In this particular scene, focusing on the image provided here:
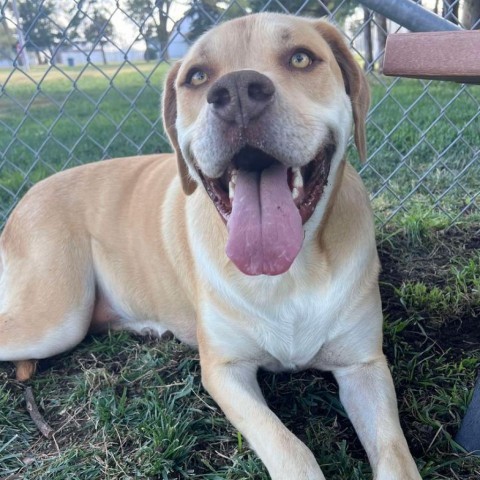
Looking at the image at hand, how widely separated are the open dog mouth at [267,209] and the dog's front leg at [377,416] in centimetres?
60

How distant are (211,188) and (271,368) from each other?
817mm

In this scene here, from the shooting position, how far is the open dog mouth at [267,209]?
2023 millimetres

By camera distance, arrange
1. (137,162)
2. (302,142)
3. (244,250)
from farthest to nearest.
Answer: (137,162) → (244,250) → (302,142)

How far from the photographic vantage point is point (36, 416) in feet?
8.09

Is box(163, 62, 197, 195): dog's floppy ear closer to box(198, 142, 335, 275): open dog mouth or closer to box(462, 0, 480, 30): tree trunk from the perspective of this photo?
box(198, 142, 335, 275): open dog mouth

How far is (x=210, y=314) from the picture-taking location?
2434 millimetres

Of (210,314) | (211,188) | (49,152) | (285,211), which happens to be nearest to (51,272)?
(210,314)

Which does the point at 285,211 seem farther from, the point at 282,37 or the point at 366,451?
the point at 366,451

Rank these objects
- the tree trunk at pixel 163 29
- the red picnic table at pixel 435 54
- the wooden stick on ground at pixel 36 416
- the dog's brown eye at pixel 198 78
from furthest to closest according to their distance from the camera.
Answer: the tree trunk at pixel 163 29 < the wooden stick on ground at pixel 36 416 < the dog's brown eye at pixel 198 78 < the red picnic table at pixel 435 54

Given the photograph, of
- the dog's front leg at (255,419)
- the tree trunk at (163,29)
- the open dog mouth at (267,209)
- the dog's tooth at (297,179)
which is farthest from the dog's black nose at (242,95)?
the tree trunk at (163,29)

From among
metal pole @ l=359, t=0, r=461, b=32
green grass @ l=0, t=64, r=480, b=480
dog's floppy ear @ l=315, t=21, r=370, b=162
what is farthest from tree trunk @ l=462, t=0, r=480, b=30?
dog's floppy ear @ l=315, t=21, r=370, b=162

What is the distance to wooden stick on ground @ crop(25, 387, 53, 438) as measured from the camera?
2.37 m

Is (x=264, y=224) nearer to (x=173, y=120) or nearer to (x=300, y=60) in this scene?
(x=300, y=60)

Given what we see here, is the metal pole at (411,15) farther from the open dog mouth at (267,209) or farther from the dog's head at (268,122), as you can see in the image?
the open dog mouth at (267,209)
